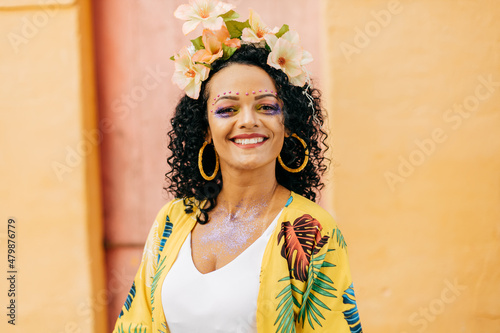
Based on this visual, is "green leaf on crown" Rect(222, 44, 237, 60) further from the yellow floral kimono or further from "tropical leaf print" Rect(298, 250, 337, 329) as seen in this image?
"tropical leaf print" Rect(298, 250, 337, 329)

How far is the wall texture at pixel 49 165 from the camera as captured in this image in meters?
3.09

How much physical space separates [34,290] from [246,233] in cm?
204

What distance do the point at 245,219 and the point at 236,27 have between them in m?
0.75

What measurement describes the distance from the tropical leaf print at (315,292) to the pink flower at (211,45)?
83cm

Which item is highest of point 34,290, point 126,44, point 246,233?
point 126,44

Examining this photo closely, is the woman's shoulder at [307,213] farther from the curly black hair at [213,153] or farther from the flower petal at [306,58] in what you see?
the flower petal at [306,58]

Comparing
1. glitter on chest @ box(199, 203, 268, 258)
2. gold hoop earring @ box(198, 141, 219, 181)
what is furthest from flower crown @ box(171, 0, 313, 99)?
glitter on chest @ box(199, 203, 268, 258)

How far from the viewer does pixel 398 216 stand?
9.90 feet

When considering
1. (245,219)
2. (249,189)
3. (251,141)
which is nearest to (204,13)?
(251,141)

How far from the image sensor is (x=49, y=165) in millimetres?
3141

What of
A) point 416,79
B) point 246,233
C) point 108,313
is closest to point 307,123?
point 246,233

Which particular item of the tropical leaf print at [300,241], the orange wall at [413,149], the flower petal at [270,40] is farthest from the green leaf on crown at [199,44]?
the orange wall at [413,149]

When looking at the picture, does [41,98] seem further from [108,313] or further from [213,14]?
[213,14]

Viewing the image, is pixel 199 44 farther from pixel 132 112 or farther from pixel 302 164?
pixel 132 112
